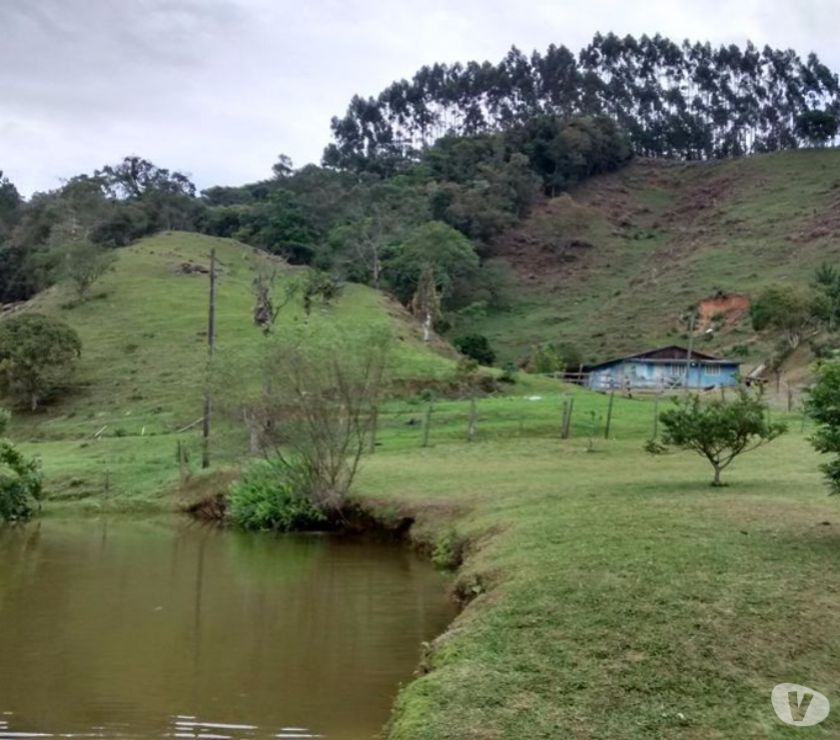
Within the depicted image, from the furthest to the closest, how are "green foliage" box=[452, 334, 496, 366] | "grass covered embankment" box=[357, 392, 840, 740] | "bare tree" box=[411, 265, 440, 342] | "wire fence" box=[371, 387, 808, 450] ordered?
"green foliage" box=[452, 334, 496, 366]
"bare tree" box=[411, 265, 440, 342]
"wire fence" box=[371, 387, 808, 450]
"grass covered embankment" box=[357, 392, 840, 740]

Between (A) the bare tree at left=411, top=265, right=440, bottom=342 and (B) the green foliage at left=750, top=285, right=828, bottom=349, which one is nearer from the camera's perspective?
(B) the green foliage at left=750, top=285, right=828, bottom=349

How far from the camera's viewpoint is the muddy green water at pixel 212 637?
10.9m

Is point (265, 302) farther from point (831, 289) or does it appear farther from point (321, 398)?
A: point (831, 289)

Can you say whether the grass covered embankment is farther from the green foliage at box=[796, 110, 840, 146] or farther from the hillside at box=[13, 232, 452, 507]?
the green foliage at box=[796, 110, 840, 146]

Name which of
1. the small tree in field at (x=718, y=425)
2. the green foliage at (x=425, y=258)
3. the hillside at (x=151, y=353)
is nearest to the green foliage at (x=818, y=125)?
the green foliage at (x=425, y=258)

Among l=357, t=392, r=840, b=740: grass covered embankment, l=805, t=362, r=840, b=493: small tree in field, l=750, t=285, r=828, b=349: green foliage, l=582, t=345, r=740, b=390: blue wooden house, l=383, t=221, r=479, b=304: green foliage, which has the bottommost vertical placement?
l=357, t=392, r=840, b=740: grass covered embankment

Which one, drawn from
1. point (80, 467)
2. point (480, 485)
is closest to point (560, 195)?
point (80, 467)

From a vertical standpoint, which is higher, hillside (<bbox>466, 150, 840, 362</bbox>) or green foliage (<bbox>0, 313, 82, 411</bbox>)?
hillside (<bbox>466, 150, 840, 362</bbox>)

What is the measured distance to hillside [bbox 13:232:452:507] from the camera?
3822 centimetres

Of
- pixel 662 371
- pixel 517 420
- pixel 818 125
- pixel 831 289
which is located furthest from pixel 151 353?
pixel 818 125

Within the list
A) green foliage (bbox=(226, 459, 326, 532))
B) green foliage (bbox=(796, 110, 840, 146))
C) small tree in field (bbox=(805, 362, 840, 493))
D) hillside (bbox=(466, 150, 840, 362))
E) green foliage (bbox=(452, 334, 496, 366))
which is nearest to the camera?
small tree in field (bbox=(805, 362, 840, 493))

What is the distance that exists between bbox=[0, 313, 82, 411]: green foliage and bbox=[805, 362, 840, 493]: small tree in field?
4681 centimetres

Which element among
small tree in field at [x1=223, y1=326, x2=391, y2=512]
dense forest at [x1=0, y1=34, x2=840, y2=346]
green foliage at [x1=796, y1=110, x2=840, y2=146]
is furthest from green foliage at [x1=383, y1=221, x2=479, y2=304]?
green foliage at [x1=796, y1=110, x2=840, y2=146]

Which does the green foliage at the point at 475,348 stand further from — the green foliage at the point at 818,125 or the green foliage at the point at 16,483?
the green foliage at the point at 818,125
